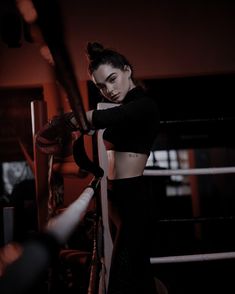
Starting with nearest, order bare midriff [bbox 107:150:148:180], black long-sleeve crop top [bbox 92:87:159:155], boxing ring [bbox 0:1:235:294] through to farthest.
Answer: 1. boxing ring [bbox 0:1:235:294]
2. black long-sleeve crop top [bbox 92:87:159:155]
3. bare midriff [bbox 107:150:148:180]

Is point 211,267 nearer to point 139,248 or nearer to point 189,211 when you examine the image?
point 139,248

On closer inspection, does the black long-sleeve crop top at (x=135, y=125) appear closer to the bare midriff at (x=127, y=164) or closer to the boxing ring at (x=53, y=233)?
the bare midriff at (x=127, y=164)

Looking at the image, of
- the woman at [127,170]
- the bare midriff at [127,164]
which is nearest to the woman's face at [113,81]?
the woman at [127,170]

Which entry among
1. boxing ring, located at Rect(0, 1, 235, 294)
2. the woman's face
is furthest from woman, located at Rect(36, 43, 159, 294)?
boxing ring, located at Rect(0, 1, 235, 294)

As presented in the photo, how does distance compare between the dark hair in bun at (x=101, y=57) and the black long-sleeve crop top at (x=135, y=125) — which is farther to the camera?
the dark hair in bun at (x=101, y=57)

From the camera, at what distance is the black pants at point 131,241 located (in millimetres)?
1083

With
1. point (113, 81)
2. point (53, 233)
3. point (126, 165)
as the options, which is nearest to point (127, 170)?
point (126, 165)

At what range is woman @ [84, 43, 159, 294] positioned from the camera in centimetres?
108

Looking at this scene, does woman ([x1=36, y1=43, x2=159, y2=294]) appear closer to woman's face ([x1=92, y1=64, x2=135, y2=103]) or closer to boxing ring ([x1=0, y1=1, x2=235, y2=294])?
woman's face ([x1=92, y1=64, x2=135, y2=103])

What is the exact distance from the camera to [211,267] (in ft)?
7.30

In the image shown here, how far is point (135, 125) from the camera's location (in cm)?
109

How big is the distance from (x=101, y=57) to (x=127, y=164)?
0.39 metres

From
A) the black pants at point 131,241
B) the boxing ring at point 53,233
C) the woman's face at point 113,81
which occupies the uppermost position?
the woman's face at point 113,81

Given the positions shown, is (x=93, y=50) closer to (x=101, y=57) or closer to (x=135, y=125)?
(x=101, y=57)
